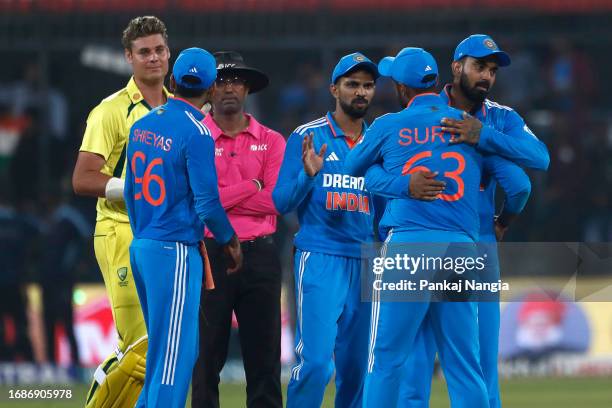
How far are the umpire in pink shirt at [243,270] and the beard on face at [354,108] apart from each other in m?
0.59

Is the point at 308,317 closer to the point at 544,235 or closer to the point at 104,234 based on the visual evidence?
the point at 104,234

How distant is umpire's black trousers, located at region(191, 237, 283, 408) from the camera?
826 centimetres

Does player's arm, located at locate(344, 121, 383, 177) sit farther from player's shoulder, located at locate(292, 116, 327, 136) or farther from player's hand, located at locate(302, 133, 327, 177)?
player's shoulder, located at locate(292, 116, 327, 136)

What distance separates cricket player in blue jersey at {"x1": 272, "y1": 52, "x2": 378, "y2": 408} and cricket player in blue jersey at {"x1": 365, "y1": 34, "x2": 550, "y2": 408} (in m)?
0.44

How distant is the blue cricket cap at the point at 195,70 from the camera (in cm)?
738

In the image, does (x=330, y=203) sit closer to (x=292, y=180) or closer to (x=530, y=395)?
(x=292, y=180)

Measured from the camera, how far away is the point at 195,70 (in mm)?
7395

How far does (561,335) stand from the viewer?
47.9 ft

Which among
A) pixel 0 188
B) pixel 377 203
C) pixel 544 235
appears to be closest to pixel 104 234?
pixel 377 203

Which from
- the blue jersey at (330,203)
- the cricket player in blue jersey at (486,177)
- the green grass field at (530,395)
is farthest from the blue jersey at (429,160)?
the green grass field at (530,395)

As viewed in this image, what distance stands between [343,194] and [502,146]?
45.5 inches

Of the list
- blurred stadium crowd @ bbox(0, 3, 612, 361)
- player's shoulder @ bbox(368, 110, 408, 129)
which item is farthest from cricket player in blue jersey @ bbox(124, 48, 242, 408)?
blurred stadium crowd @ bbox(0, 3, 612, 361)

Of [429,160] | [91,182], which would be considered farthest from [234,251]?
[429,160]

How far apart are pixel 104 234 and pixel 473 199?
2.41 meters
